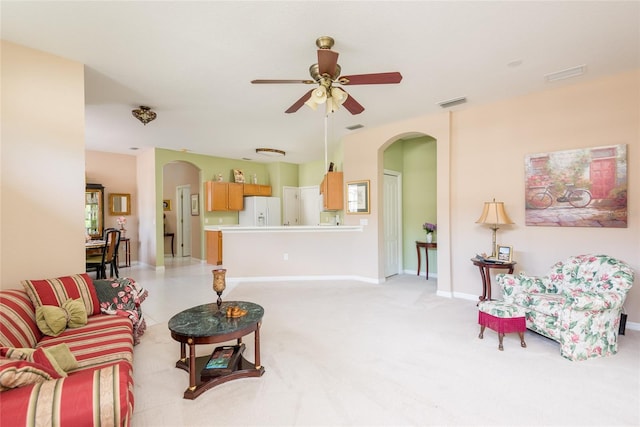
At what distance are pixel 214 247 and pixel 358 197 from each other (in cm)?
378

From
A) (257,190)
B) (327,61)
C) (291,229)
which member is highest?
(327,61)

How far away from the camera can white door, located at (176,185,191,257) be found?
8.71m

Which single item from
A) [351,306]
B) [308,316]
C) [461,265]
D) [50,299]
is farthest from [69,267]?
[461,265]

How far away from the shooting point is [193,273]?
6.34 meters

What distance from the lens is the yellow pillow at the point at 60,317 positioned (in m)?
2.18

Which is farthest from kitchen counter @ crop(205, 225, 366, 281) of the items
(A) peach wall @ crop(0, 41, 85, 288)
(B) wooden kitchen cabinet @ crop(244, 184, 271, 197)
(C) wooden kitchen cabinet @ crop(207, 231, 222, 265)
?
(A) peach wall @ crop(0, 41, 85, 288)

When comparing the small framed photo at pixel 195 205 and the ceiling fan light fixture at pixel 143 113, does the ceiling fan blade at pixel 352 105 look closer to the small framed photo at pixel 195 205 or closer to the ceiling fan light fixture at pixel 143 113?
the ceiling fan light fixture at pixel 143 113

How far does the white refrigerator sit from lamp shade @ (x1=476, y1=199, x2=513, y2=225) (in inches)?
218

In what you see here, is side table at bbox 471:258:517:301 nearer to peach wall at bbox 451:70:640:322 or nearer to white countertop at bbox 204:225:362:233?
peach wall at bbox 451:70:640:322

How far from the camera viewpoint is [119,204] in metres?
7.13

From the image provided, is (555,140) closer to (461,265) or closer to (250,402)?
(461,265)

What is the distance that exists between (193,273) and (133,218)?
2416 millimetres

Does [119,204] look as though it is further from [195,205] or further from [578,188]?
[578,188]

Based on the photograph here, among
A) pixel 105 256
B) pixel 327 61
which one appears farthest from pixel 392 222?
pixel 105 256
